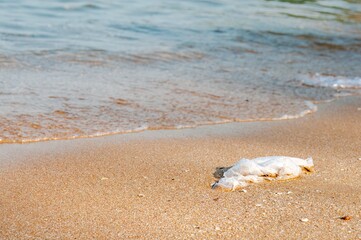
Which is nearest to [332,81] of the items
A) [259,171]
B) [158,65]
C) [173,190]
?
[158,65]

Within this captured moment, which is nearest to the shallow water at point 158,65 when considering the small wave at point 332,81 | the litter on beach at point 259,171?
the small wave at point 332,81

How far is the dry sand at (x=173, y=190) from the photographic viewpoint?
3156 millimetres

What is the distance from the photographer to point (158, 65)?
24.5 feet

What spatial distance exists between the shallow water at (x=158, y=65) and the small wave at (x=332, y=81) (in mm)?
13

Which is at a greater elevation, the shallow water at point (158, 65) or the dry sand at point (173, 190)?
the dry sand at point (173, 190)

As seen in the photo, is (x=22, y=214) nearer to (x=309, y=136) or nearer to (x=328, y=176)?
(x=328, y=176)

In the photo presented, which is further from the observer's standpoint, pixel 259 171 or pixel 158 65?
pixel 158 65

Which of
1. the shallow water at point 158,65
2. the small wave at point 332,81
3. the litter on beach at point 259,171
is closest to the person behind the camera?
the litter on beach at point 259,171

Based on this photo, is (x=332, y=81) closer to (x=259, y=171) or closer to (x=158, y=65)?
(x=158, y=65)

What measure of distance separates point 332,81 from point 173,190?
4.01 meters

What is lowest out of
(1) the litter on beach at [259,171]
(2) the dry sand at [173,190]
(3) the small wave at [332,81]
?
(3) the small wave at [332,81]

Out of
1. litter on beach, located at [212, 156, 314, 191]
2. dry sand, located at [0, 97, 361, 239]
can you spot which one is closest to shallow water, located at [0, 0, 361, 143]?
dry sand, located at [0, 97, 361, 239]

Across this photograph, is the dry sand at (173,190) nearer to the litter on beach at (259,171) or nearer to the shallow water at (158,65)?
the litter on beach at (259,171)

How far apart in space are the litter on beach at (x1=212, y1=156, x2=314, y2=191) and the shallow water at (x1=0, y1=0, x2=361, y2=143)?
4.52ft
